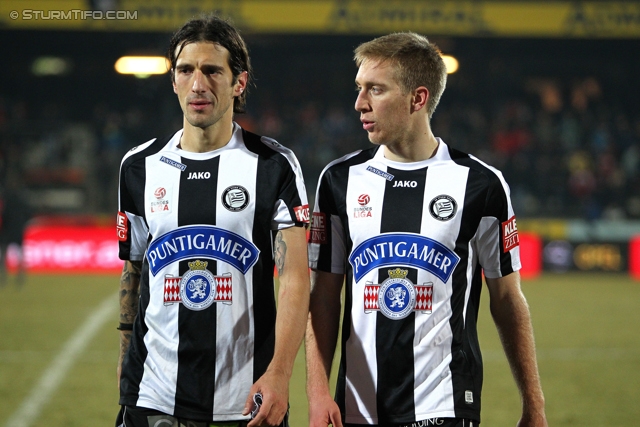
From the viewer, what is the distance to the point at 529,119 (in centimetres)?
2188

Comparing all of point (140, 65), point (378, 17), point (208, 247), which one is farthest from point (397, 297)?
point (140, 65)

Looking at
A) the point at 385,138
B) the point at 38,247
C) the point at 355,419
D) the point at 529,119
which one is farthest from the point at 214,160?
the point at 529,119

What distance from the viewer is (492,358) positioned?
8.95 m

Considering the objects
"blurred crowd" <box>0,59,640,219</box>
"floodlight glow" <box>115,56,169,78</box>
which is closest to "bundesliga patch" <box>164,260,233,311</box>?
"blurred crowd" <box>0,59,640,219</box>

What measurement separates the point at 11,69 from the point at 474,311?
21.8 metres

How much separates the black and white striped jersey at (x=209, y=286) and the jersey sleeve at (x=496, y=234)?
22.3 inches

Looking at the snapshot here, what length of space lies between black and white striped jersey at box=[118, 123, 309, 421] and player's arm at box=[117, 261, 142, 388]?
0.53ft

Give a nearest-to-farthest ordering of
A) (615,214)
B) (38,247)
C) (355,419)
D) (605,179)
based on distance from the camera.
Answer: (355,419), (38,247), (615,214), (605,179)

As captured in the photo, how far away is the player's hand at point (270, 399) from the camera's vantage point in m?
2.44

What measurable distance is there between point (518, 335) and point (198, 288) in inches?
40.2

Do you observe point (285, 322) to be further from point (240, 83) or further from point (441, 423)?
point (240, 83)

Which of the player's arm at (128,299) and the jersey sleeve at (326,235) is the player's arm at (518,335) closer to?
the jersey sleeve at (326,235)

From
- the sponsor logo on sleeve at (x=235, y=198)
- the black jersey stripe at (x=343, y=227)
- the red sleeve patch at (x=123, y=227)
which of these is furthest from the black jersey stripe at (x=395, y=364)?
the red sleeve patch at (x=123, y=227)

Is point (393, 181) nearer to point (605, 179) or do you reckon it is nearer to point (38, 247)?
point (38, 247)
